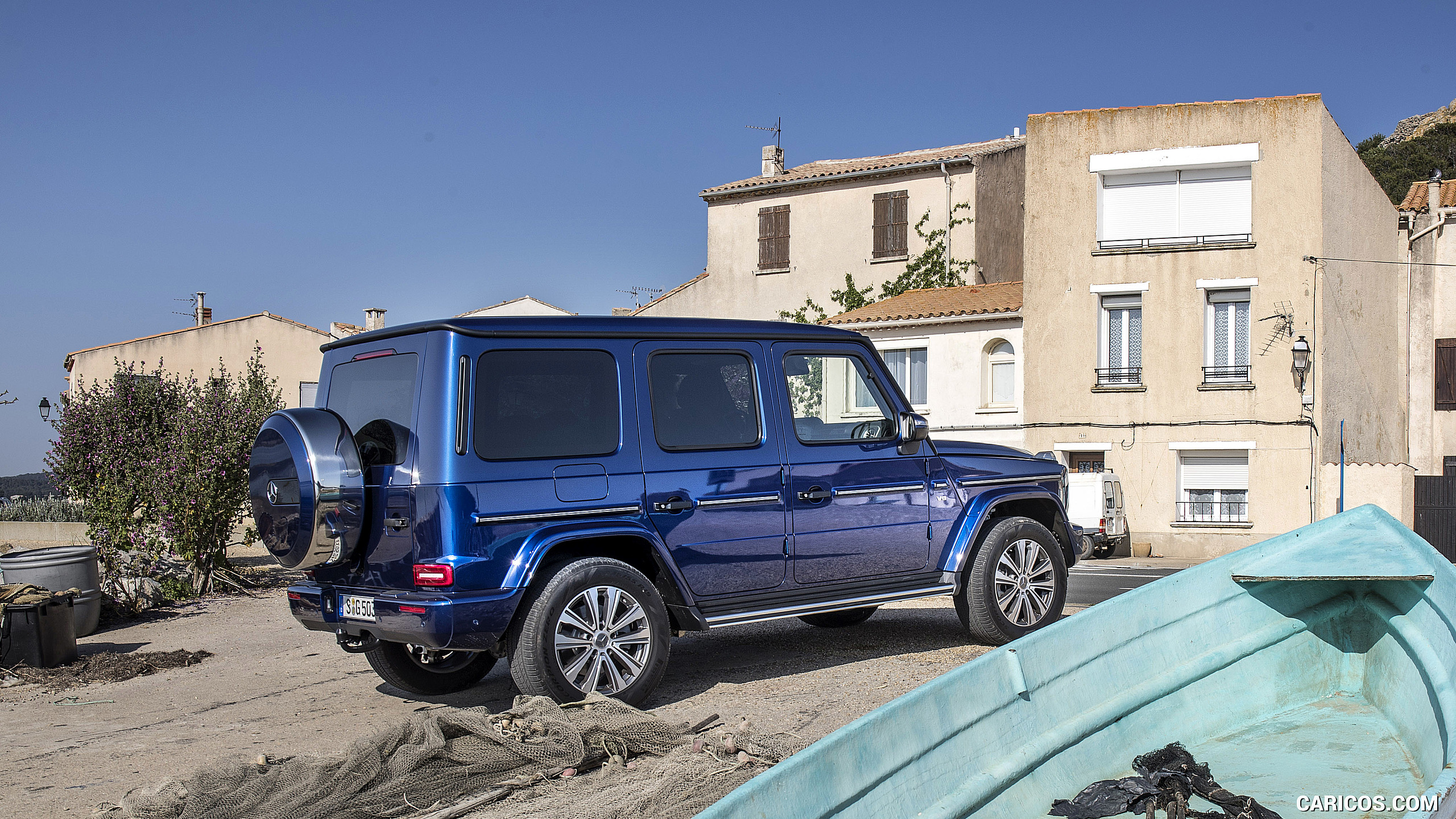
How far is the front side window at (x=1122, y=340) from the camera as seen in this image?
25.7 metres

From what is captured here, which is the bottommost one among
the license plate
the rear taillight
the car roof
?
the license plate

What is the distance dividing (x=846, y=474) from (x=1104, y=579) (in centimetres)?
1200

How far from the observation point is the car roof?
6305 millimetres

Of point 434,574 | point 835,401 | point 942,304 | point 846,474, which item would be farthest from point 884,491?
point 942,304

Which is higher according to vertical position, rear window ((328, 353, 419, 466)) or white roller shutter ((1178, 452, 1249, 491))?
rear window ((328, 353, 419, 466))

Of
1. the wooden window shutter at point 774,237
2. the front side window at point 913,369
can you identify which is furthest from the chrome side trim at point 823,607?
the wooden window shutter at point 774,237

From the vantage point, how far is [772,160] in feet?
116

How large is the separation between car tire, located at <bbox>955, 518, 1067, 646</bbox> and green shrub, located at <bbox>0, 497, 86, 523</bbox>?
905 inches

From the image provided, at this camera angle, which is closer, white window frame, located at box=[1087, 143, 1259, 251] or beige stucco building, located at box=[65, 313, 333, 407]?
white window frame, located at box=[1087, 143, 1259, 251]

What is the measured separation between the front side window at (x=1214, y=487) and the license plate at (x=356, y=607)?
21.7 meters

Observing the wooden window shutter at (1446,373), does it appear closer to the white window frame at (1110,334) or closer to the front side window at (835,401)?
the white window frame at (1110,334)

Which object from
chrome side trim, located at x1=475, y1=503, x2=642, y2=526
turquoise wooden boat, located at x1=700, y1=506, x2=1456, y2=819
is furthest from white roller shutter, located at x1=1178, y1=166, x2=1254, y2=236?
chrome side trim, located at x1=475, y1=503, x2=642, y2=526

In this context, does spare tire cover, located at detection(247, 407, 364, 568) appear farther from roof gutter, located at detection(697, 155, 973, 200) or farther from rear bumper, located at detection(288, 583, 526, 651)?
roof gutter, located at detection(697, 155, 973, 200)

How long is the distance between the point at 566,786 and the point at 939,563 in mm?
3413
